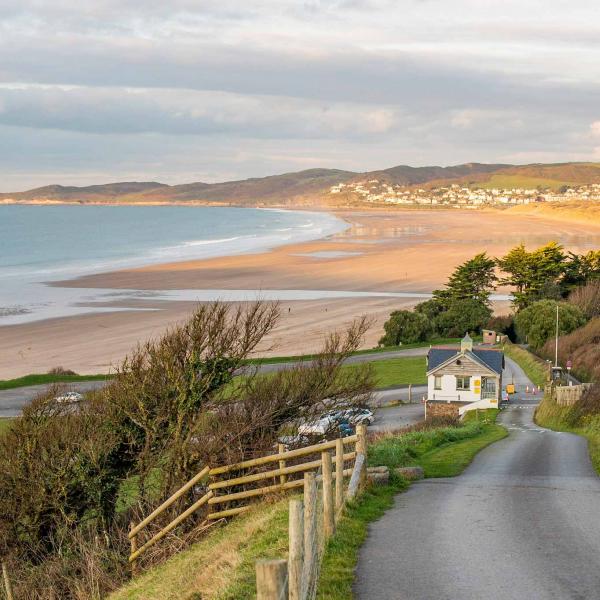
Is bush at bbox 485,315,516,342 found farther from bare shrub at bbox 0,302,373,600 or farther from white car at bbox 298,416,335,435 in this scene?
bare shrub at bbox 0,302,373,600

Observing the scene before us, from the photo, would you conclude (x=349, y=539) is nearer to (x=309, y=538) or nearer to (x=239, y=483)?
(x=309, y=538)

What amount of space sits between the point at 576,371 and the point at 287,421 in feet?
103

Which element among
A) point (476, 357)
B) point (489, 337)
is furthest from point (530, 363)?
point (476, 357)

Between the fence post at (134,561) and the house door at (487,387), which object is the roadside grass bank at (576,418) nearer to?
the house door at (487,387)

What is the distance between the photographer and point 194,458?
54.3 feet

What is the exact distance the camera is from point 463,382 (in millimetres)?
45062

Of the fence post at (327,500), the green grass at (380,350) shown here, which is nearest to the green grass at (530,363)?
the green grass at (380,350)

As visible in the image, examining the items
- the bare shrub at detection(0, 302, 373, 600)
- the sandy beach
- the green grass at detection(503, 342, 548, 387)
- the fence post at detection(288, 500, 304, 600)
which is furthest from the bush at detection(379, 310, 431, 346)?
the fence post at detection(288, 500, 304, 600)

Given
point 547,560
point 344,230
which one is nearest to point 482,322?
point 547,560

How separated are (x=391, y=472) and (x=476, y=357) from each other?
29672 mm

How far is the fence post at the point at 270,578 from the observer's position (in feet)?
20.4

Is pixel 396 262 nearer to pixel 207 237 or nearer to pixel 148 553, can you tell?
pixel 207 237

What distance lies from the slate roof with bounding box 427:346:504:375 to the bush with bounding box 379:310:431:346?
55.9 ft

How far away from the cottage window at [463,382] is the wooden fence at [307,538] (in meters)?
30.6
